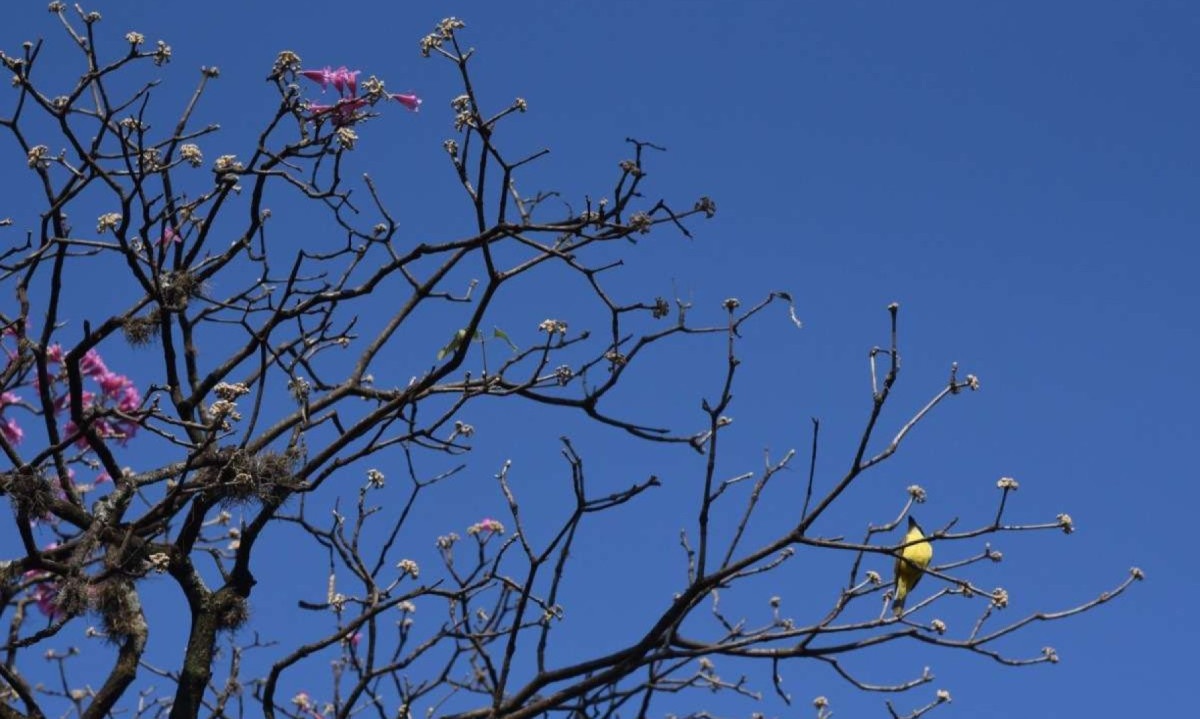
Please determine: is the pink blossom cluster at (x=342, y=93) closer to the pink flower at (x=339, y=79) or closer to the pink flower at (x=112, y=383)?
the pink flower at (x=339, y=79)

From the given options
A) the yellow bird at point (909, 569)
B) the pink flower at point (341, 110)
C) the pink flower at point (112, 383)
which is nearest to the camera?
the yellow bird at point (909, 569)

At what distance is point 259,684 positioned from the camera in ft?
18.6

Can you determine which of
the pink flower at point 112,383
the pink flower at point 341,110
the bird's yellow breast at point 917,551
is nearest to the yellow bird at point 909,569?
the bird's yellow breast at point 917,551

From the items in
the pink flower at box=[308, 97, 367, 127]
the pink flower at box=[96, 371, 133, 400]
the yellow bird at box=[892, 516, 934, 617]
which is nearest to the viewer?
the yellow bird at box=[892, 516, 934, 617]

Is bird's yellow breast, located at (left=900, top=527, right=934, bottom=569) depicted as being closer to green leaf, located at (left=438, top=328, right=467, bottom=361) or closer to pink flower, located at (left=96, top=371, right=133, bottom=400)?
green leaf, located at (left=438, top=328, right=467, bottom=361)

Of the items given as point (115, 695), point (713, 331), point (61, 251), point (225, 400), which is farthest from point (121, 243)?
point (713, 331)

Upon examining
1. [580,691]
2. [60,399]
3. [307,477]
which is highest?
[60,399]

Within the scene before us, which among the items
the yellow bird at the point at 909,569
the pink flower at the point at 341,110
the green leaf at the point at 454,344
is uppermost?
the pink flower at the point at 341,110

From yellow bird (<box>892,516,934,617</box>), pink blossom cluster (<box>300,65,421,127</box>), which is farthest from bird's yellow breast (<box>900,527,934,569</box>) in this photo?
pink blossom cluster (<box>300,65,421,127</box>)

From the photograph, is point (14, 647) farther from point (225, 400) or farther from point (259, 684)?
point (259, 684)

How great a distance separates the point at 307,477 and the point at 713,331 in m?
1.33

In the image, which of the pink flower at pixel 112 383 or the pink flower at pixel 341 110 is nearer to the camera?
the pink flower at pixel 341 110

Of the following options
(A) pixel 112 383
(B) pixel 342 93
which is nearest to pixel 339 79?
(B) pixel 342 93

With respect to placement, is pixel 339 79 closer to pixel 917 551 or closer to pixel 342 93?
pixel 342 93
